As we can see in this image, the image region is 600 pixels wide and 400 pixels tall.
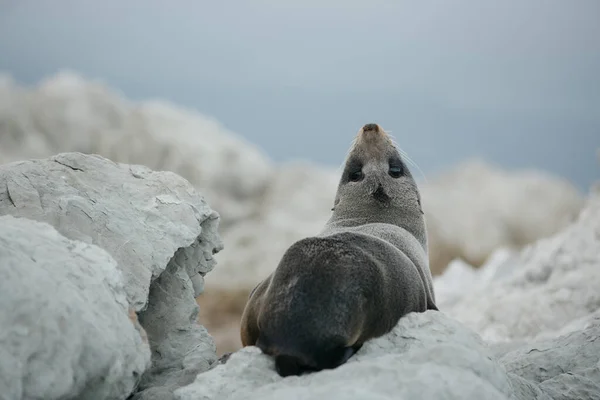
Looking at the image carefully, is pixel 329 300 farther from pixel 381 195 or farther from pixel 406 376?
pixel 381 195

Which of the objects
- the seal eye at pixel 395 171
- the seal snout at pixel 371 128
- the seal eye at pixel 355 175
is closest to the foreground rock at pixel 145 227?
the seal eye at pixel 355 175

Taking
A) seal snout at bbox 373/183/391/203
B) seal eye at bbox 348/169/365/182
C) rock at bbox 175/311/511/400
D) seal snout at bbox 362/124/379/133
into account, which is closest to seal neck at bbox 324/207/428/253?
seal snout at bbox 373/183/391/203

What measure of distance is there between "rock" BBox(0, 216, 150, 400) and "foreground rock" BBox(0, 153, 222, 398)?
14.7 inches

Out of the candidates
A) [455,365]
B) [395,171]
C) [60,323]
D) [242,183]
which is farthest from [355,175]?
[242,183]

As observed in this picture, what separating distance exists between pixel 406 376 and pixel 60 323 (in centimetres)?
171

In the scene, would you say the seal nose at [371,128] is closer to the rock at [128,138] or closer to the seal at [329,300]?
the seal at [329,300]

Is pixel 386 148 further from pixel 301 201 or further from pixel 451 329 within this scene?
pixel 301 201

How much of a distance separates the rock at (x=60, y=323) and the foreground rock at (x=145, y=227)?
0.37m

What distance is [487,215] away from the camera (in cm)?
1853

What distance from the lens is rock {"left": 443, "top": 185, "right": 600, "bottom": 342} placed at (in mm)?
8766

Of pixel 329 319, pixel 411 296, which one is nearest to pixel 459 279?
pixel 411 296

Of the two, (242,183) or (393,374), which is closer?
(393,374)

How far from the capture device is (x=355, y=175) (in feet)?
25.1

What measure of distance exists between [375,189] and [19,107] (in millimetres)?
13195
